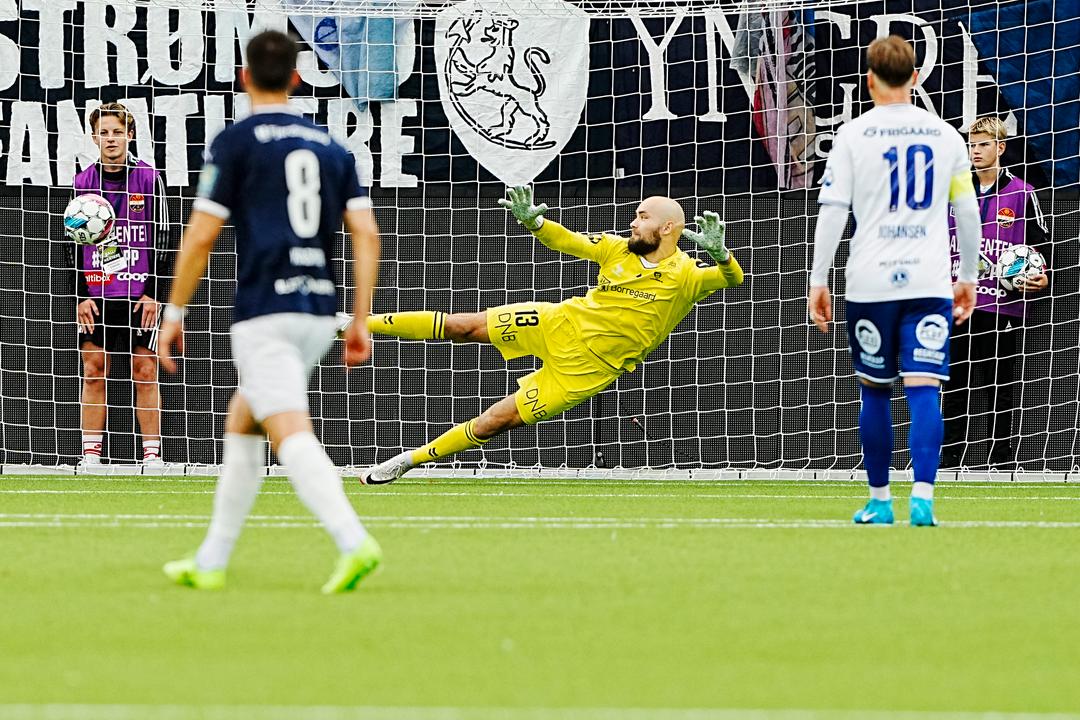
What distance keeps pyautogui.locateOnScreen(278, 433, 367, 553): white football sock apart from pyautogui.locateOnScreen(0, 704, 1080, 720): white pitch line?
1.56m

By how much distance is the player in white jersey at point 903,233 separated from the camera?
7.14 m

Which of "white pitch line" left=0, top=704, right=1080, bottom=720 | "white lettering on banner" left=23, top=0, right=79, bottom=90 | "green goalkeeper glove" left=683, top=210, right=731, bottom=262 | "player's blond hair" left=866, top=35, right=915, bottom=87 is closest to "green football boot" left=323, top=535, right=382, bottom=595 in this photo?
"white pitch line" left=0, top=704, right=1080, bottom=720

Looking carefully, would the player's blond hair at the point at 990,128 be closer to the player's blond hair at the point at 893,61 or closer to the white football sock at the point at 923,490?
the player's blond hair at the point at 893,61

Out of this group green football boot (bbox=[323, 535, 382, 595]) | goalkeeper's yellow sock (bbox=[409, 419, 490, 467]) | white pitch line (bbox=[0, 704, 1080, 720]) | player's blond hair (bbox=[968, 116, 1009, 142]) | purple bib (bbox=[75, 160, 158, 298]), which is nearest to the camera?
white pitch line (bbox=[0, 704, 1080, 720])

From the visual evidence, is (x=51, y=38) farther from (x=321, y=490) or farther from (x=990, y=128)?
(x=321, y=490)

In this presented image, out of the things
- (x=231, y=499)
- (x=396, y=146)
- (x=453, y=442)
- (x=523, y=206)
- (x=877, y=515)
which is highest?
(x=396, y=146)

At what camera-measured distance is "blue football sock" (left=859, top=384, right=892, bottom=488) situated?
7.40 metres

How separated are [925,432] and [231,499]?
126 inches

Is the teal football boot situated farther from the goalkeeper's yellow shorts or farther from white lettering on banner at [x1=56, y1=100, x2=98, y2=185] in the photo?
white lettering on banner at [x1=56, y1=100, x2=98, y2=185]

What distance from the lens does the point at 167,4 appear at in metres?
11.4

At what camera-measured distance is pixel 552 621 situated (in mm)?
4371

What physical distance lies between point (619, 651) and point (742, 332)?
808 cm

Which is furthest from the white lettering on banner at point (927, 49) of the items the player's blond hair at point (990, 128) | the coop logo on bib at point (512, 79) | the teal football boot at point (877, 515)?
the teal football boot at point (877, 515)

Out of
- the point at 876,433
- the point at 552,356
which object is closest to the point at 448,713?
the point at 876,433
